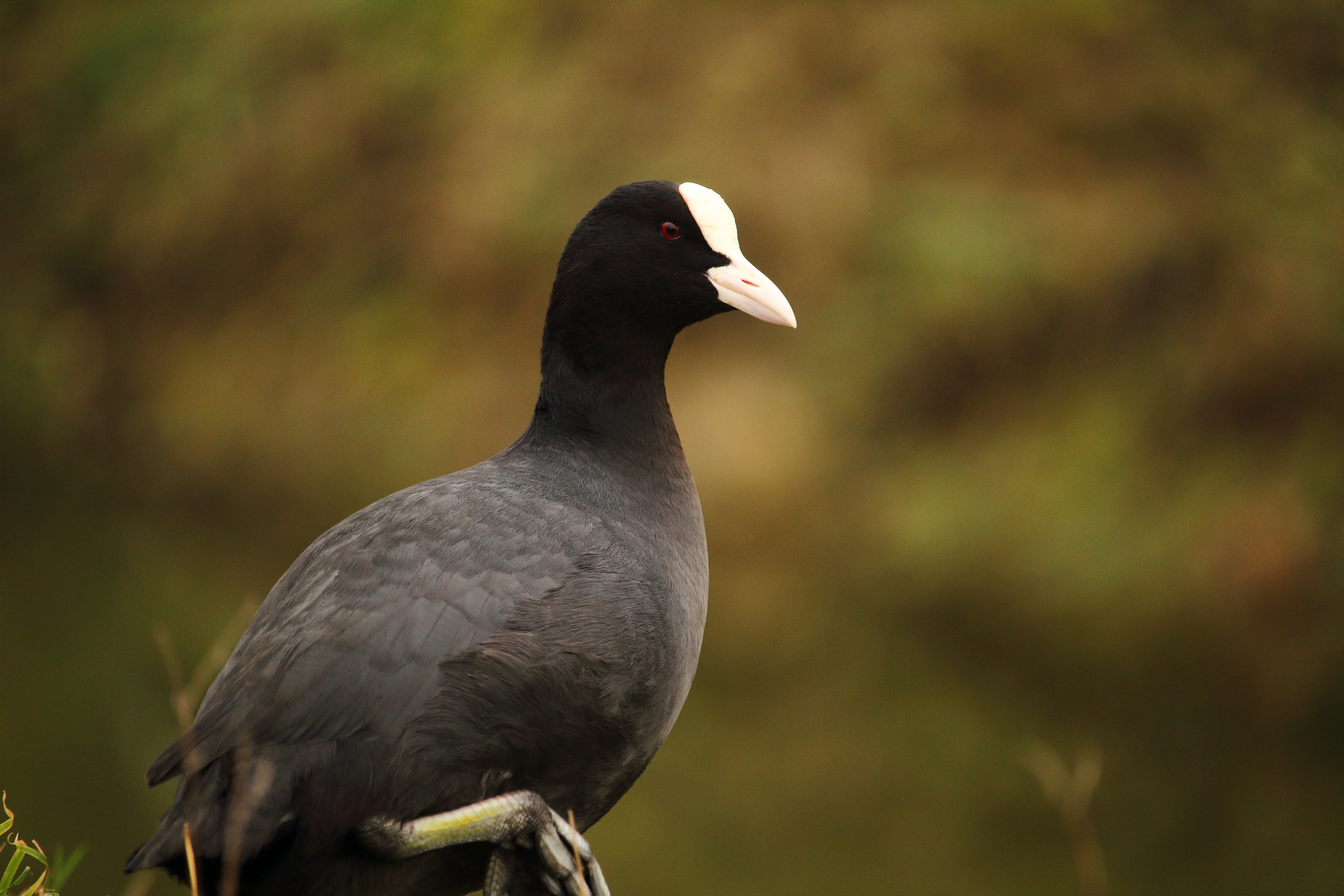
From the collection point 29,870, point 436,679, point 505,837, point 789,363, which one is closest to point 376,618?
point 436,679

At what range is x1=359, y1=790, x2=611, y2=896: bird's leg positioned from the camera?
2.42 m

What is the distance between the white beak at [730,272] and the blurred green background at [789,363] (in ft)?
10.5

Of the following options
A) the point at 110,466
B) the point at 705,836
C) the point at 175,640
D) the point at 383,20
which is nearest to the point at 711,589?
the point at 705,836

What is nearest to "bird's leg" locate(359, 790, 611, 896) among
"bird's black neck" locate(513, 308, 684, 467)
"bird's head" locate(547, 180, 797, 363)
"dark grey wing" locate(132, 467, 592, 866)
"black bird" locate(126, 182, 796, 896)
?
"black bird" locate(126, 182, 796, 896)

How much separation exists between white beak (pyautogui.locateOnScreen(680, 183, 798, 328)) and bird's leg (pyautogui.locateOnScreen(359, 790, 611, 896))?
1.31 meters

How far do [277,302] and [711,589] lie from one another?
14.1 feet

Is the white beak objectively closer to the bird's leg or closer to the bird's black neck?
the bird's black neck

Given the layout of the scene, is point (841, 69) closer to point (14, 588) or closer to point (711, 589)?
point (711, 589)

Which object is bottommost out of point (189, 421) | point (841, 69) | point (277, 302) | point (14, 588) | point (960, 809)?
point (960, 809)

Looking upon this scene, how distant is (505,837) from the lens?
2.49 m

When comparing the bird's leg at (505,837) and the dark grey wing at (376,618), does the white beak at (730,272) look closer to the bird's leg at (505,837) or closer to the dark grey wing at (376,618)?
the dark grey wing at (376,618)

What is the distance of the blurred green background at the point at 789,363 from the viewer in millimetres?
6523

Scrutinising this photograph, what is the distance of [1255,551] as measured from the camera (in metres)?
7.87

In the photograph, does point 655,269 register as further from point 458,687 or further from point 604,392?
point 458,687
